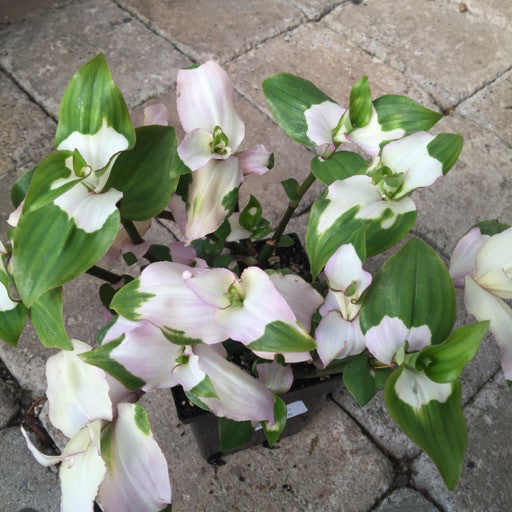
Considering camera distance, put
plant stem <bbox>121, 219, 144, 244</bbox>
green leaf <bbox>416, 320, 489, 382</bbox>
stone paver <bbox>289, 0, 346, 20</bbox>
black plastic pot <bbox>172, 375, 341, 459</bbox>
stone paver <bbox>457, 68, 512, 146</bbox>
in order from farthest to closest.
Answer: stone paver <bbox>289, 0, 346, 20</bbox>, stone paver <bbox>457, 68, 512, 146</bbox>, black plastic pot <bbox>172, 375, 341, 459</bbox>, plant stem <bbox>121, 219, 144, 244</bbox>, green leaf <bbox>416, 320, 489, 382</bbox>

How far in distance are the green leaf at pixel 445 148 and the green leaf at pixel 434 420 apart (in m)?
0.25

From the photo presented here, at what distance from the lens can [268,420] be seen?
659mm

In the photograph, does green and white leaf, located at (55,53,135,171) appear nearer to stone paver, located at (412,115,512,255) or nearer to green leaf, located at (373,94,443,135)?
green leaf, located at (373,94,443,135)

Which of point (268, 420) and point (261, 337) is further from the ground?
point (261, 337)

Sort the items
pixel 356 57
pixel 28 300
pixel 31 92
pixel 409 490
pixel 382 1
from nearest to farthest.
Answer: pixel 28 300 → pixel 409 490 → pixel 31 92 → pixel 356 57 → pixel 382 1

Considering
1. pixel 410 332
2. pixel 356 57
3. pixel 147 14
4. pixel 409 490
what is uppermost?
pixel 410 332

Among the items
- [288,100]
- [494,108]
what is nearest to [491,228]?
[288,100]

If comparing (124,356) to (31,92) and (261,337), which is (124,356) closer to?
(261,337)

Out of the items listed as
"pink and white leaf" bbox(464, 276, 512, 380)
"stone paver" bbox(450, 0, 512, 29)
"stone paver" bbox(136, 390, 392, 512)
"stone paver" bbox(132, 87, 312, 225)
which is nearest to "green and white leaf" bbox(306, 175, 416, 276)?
"pink and white leaf" bbox(464, 276, 512, 380)

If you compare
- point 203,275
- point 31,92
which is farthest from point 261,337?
point 31,92

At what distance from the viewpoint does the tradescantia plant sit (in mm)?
576

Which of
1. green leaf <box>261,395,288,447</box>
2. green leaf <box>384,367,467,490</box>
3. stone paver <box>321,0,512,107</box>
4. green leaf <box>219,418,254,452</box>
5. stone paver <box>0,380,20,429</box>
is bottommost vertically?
stone paver <box>0,380,20,429</box>

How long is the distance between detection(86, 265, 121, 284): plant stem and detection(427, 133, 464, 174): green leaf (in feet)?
1.52

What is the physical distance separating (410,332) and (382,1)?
1.75 m
